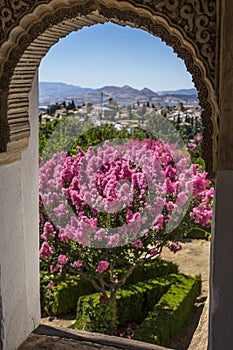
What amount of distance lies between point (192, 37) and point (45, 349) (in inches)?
58.2

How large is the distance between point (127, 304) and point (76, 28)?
3288mm

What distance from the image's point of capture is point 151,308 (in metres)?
5.11

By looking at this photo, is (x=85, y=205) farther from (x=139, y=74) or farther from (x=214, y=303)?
(x=139, y=74)

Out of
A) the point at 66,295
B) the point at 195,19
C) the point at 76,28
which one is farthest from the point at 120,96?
the point at 195,19

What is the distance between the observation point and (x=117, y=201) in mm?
3887

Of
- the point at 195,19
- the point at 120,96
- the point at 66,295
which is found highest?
the point at 195,19

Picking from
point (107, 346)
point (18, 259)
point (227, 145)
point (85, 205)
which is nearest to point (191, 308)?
point (85, 205)

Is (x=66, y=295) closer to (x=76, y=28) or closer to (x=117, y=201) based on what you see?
(x=117, y=201)

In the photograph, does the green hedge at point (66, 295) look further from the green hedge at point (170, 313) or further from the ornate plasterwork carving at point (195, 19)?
the ornate plasterwork carving at point (195, 19)

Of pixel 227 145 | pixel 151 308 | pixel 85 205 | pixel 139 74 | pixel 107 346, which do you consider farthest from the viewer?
pixel 139 74

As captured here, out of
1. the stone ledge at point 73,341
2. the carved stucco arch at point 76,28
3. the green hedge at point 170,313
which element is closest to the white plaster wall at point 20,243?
the stone ledge at point 73,341

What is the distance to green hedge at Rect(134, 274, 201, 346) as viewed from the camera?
4265mm

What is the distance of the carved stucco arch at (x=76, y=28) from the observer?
5.51ft

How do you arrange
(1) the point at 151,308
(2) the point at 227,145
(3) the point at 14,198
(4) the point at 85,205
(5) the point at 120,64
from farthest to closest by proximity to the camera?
(5) the point at 120,64 → (1) the point at 151,308 → (4) the point at 85,205 → (3) the point at 14,198 → (2) the point at 227,145
